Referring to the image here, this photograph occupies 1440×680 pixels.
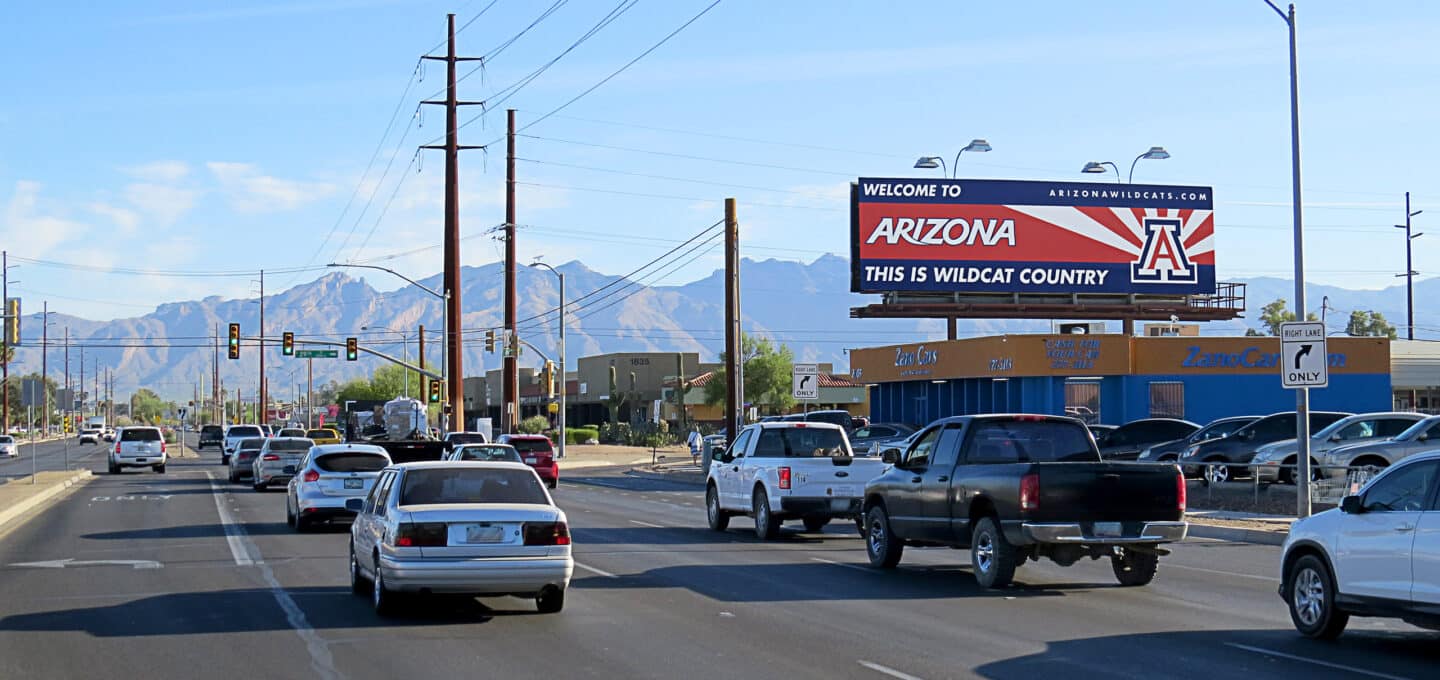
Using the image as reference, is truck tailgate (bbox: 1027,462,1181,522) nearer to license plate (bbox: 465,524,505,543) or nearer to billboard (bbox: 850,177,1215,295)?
license plate (bbox: 465,524,505,543)

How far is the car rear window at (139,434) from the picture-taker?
5599cm

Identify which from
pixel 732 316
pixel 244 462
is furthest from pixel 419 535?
pixel 244 462

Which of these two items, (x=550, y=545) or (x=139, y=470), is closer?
(x=550, y=545)

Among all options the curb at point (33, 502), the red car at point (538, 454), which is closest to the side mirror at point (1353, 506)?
the curb at point (33, 502)

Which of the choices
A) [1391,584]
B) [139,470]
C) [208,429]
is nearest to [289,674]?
[1391,584]

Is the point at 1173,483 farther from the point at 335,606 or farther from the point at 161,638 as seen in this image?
the point at 161,638

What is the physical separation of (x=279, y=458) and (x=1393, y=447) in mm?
27225

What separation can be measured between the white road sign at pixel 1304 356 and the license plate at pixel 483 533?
14.3 metres

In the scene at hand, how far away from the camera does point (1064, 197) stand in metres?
58.0

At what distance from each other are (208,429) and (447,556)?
89.2 m

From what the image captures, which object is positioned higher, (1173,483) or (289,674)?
(1173,483)

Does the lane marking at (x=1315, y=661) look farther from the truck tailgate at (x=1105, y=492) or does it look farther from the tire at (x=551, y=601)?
the tire at (x=551, y=601)

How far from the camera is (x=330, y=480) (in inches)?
983

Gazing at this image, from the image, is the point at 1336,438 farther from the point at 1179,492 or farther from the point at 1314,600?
the point at 1314,600
